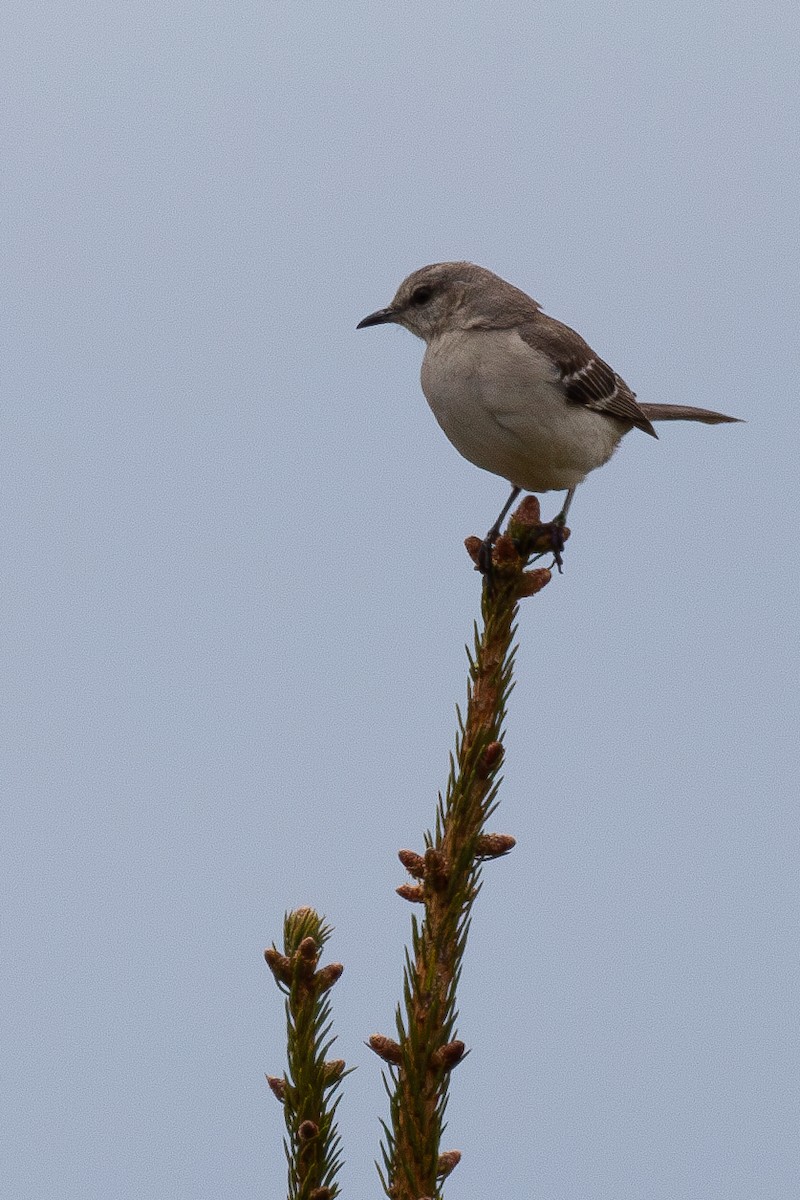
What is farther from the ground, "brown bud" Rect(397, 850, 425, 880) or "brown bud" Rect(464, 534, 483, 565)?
"brown bud" Rect(464, 534, 483, 565)

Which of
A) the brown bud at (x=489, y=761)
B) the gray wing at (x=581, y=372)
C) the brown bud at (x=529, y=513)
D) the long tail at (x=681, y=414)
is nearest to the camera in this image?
the brown bud at (x=489, y=761)

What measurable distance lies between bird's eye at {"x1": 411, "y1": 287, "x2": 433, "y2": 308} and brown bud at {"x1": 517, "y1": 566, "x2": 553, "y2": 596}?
463 cm

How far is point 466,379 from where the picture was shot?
6.81 meters

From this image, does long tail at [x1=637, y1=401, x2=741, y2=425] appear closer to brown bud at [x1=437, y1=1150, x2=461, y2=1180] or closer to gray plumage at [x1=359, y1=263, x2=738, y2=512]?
gray plumage at [x1=359, y1=263, x2=738, y2=512]

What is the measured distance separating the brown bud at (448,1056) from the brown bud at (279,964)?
0.34 metres

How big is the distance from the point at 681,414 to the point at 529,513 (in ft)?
18.3

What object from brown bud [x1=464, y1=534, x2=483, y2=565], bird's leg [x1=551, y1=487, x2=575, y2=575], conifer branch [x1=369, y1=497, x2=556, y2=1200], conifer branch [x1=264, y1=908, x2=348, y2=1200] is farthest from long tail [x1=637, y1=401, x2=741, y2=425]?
conifer branch [x1=264, y1=908, x2=348, y2=1200]

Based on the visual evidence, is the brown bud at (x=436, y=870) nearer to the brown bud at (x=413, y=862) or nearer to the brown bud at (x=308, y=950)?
the brown bud at (x=413, y=862)

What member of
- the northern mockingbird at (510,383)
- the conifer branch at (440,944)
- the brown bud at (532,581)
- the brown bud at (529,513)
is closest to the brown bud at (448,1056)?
the conifer branch at (440,944)

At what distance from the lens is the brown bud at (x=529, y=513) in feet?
13.8

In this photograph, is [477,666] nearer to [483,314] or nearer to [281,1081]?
[281,1081]

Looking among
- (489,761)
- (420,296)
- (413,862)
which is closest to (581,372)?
(420,296)

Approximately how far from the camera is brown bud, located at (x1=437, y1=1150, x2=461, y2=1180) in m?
2.58

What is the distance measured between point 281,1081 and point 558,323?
617 cm
